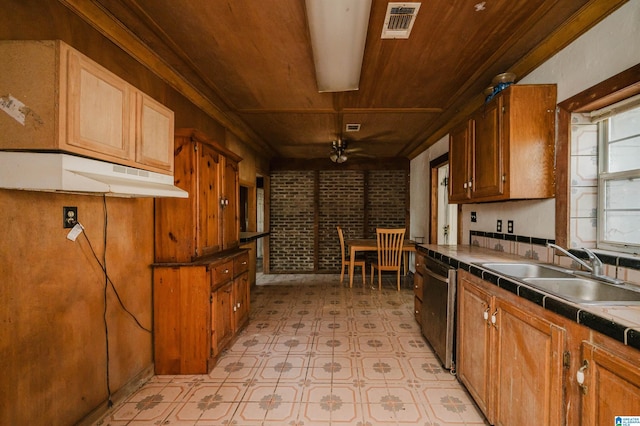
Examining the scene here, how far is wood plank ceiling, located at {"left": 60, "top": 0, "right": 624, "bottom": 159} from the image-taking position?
5.49 feet

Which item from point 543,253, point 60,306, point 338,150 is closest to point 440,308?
point 543,253

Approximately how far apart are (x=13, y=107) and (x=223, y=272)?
1.71m

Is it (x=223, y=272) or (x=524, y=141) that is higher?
(x=524, y=141)

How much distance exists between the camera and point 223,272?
2541 millimetres

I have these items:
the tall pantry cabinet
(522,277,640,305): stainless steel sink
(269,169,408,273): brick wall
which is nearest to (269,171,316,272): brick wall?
(269,169,408,273): brick wall

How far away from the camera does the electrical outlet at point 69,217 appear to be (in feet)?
5.01

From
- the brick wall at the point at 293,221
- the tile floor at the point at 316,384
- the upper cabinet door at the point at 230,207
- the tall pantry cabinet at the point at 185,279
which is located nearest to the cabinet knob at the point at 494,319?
the tile floor at the point at 316,384

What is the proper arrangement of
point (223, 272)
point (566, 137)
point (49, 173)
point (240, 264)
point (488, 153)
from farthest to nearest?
point (240, 264) < point (223, 272) < point (488, 153) < point (566, 137) < point (49, 173)

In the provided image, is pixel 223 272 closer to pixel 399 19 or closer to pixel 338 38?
pixel 338 38

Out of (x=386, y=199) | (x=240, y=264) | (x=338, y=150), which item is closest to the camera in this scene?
(x=240, y=264)

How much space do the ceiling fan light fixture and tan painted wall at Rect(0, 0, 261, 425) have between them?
129 cm

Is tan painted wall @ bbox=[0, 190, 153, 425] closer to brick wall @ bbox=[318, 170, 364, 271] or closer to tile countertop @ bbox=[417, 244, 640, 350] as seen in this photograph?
tile countertop @ bbox=[417, 244, 640, 350]

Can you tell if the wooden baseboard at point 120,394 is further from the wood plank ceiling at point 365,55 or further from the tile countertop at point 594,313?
the tile countertop at point 594,313

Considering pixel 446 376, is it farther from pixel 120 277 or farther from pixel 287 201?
pixel 287 201
